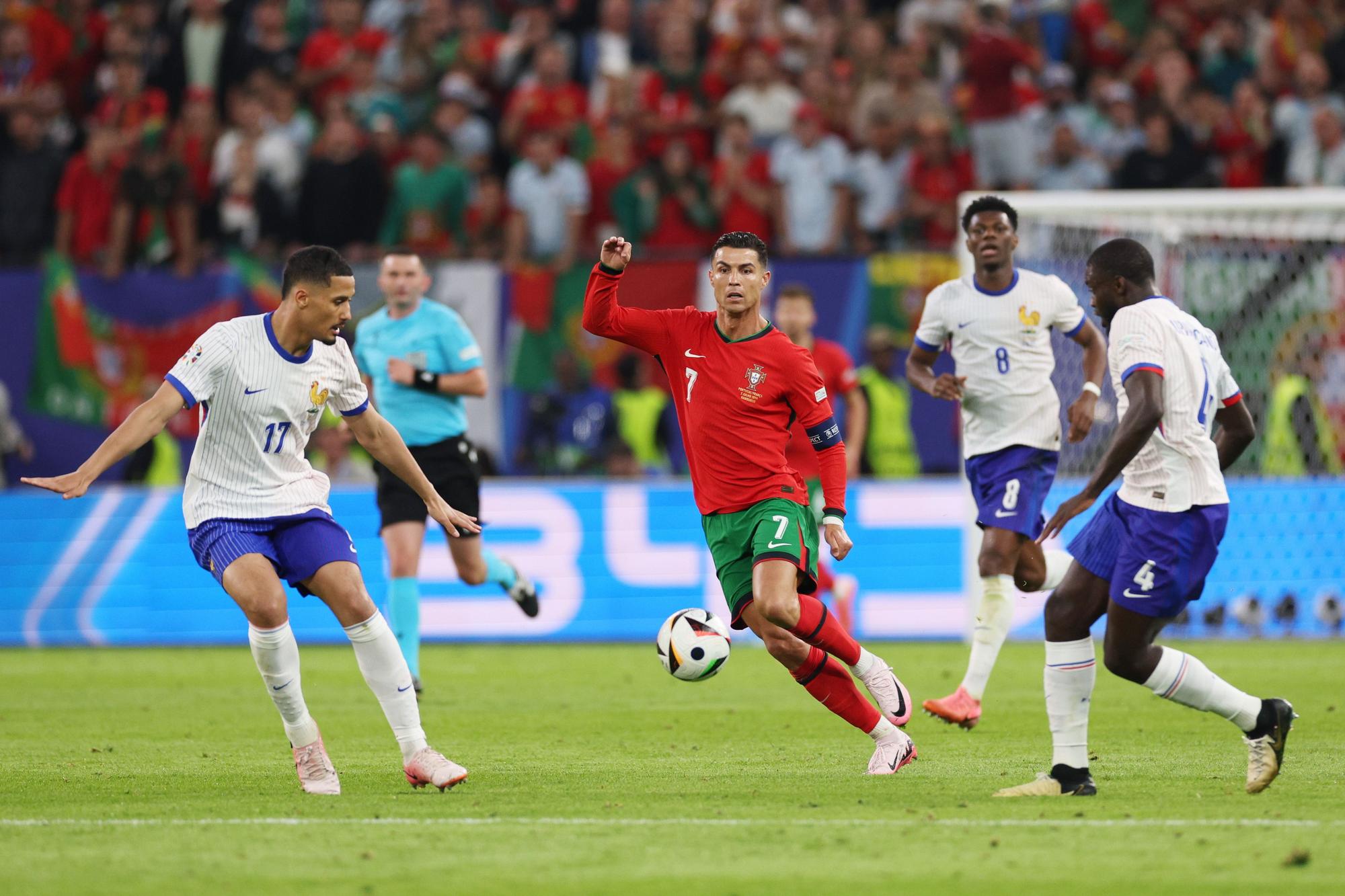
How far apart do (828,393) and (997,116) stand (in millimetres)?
7133

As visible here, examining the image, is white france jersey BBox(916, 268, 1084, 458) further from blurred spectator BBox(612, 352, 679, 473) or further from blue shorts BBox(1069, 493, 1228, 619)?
blurred spectator BBox(612, 352, 679, 473)

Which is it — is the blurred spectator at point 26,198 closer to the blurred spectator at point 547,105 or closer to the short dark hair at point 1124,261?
the blurred spectator at point 547,105

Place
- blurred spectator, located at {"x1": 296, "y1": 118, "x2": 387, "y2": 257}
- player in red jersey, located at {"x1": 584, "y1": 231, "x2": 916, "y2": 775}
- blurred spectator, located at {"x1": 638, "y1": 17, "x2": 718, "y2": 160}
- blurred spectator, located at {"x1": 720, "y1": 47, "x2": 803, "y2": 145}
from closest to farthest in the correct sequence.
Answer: player in red jersey, located at {"x1": 584, "y1": 231, "x2": 916, "y2": 775}, blurred spectator, located at {"x1": 296, "y1": 118, "x2": 387, "y2": 257}, blurred spectator, located at {"x1": 720, "y1": 47, "x2": 803, "y2": 145}, blurred spectator, located at {"x1": 638, "y1": 17, "x2": 718, "y2": 160}

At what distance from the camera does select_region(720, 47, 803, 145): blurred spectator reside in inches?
744

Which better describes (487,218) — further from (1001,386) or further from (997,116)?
(1001,386)

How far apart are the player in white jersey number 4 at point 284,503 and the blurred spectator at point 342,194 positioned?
36.8 ft

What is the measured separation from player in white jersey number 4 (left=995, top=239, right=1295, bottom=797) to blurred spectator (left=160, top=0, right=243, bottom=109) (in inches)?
596

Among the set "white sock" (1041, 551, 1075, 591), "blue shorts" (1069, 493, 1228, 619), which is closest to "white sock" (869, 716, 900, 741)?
"blue shorts" (1069, 493, 1228, 619)

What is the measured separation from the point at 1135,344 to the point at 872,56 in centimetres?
1272

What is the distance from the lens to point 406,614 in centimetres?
1151

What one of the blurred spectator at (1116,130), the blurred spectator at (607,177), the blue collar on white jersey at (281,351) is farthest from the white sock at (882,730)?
the blurred spectator at (1116,130)

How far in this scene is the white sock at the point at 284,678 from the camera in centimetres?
728

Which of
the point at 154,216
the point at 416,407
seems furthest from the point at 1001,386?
the point at 154,216

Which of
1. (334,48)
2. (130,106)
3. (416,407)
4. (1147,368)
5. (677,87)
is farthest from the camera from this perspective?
(334,48)
